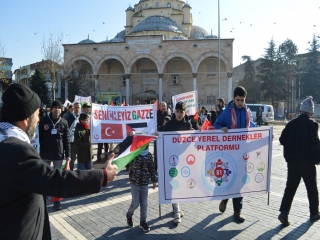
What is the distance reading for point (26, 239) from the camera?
1.85m

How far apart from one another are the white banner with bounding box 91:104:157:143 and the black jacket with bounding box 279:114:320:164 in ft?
12.4

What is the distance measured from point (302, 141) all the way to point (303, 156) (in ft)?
0.87

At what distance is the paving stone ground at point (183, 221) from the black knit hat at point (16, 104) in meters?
3.13

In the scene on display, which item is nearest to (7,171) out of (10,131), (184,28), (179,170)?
(10,131)

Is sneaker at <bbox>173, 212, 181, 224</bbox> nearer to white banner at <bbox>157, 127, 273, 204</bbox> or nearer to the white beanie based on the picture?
white banner at <bbox>157, 127, 273, 204</bbox>

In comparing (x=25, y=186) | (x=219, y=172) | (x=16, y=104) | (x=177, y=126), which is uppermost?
(x=16, y=104)

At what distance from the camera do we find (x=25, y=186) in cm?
175

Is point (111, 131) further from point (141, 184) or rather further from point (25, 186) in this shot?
point (25, 186)

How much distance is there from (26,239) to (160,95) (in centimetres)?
4041

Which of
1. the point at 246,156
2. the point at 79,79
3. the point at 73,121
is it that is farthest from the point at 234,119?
the point at 79,79

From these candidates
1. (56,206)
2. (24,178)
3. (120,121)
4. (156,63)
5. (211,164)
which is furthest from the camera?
(156,63)

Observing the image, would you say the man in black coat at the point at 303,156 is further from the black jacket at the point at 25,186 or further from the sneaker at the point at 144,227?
the black jacket at the point at 25,186

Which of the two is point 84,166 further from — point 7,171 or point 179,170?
point 7,171

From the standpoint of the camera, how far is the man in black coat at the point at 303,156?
4816 mm
